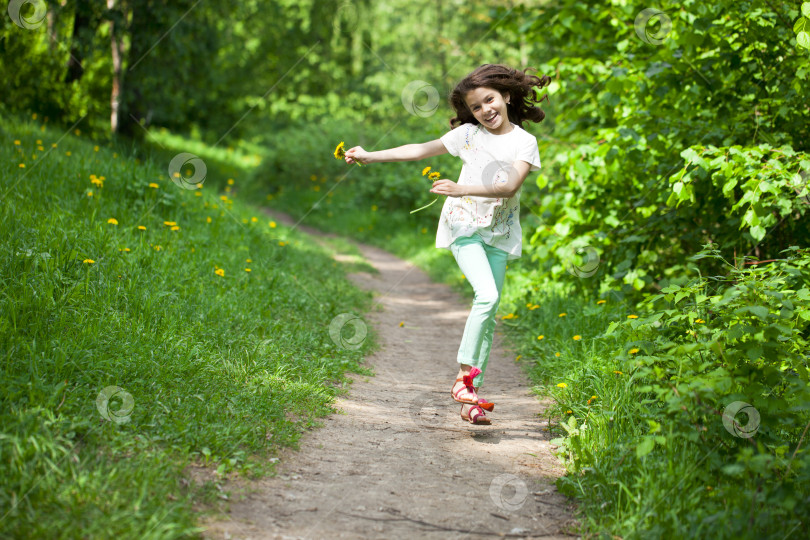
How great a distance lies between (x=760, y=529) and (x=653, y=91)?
333 cm

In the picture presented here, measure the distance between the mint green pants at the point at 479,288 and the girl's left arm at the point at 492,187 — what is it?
13.2 inches

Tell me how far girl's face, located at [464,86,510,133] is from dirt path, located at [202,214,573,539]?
1.63 meters

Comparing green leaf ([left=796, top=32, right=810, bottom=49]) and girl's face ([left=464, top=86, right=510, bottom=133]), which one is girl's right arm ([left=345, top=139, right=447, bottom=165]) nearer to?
girl's face ([left=464, top=86, right=510, bottom=133])

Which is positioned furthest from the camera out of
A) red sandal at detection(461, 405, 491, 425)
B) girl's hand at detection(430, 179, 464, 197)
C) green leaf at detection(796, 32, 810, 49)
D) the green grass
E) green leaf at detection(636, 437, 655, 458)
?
red sandal at detection(461, 405, 491, 425)

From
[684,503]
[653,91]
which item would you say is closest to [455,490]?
[684,503]

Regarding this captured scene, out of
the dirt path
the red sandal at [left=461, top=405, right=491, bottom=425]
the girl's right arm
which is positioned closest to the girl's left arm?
the girl's right arm

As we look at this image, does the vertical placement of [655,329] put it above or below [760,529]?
above

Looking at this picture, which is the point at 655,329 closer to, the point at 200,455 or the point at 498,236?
the point at 498,236

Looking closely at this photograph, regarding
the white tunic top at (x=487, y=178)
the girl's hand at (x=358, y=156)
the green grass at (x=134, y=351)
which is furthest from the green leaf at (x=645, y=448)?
the girl's hand at (x=358, y=156)

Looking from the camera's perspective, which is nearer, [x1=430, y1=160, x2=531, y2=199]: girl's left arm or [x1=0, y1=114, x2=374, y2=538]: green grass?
[x1=0, y1=114, x2=374, y2=538]: green grass

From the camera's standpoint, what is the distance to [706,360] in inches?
117

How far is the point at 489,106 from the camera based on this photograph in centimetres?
327

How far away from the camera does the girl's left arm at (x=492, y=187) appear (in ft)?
9.79

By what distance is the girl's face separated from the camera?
10.8ft
